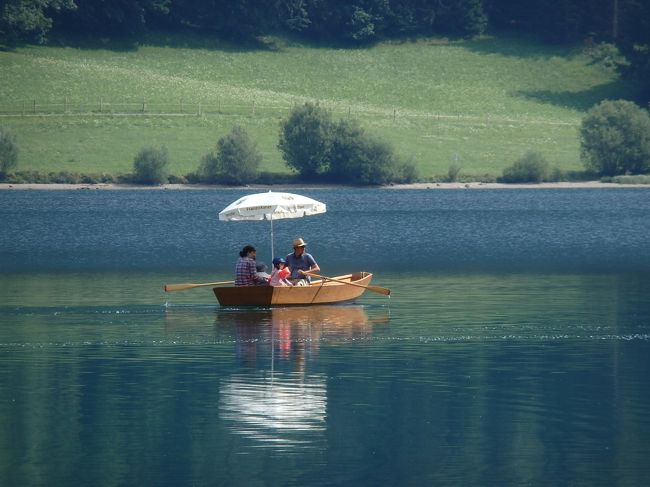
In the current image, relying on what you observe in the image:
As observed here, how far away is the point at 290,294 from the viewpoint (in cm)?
4194

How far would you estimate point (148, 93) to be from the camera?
14938 centimetres

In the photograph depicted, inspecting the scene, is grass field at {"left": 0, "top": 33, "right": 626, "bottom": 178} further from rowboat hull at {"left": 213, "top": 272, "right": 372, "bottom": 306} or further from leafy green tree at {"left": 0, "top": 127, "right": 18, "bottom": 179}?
rowboat hull at {"left": 213, "top": 272, "right": 372, "bottom": 306}

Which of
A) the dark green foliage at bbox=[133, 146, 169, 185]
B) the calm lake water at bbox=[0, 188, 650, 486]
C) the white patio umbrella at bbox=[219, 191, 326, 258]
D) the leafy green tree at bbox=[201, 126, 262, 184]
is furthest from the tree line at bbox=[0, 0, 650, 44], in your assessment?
the white patio umbrella at bbox=[219, 191, 326, 258]

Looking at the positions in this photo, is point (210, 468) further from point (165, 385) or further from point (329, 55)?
point (329, 55)

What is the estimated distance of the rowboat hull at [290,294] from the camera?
41375mm

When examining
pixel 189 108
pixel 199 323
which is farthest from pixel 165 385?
pixel 189 108

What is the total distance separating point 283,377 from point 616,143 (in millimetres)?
103235

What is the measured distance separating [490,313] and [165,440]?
57.8ft

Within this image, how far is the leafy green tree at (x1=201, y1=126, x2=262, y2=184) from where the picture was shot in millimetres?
121438

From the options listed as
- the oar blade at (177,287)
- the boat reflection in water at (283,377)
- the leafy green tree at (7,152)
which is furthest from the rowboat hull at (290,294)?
the leafy green tree at (7,152)

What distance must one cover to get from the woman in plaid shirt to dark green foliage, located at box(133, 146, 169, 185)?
79515mm

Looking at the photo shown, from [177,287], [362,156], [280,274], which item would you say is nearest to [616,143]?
[362,156]

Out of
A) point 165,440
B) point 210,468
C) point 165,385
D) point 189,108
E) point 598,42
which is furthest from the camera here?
point 598,42

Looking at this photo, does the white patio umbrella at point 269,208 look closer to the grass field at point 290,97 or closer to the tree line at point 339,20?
the grass field at point 290,97
